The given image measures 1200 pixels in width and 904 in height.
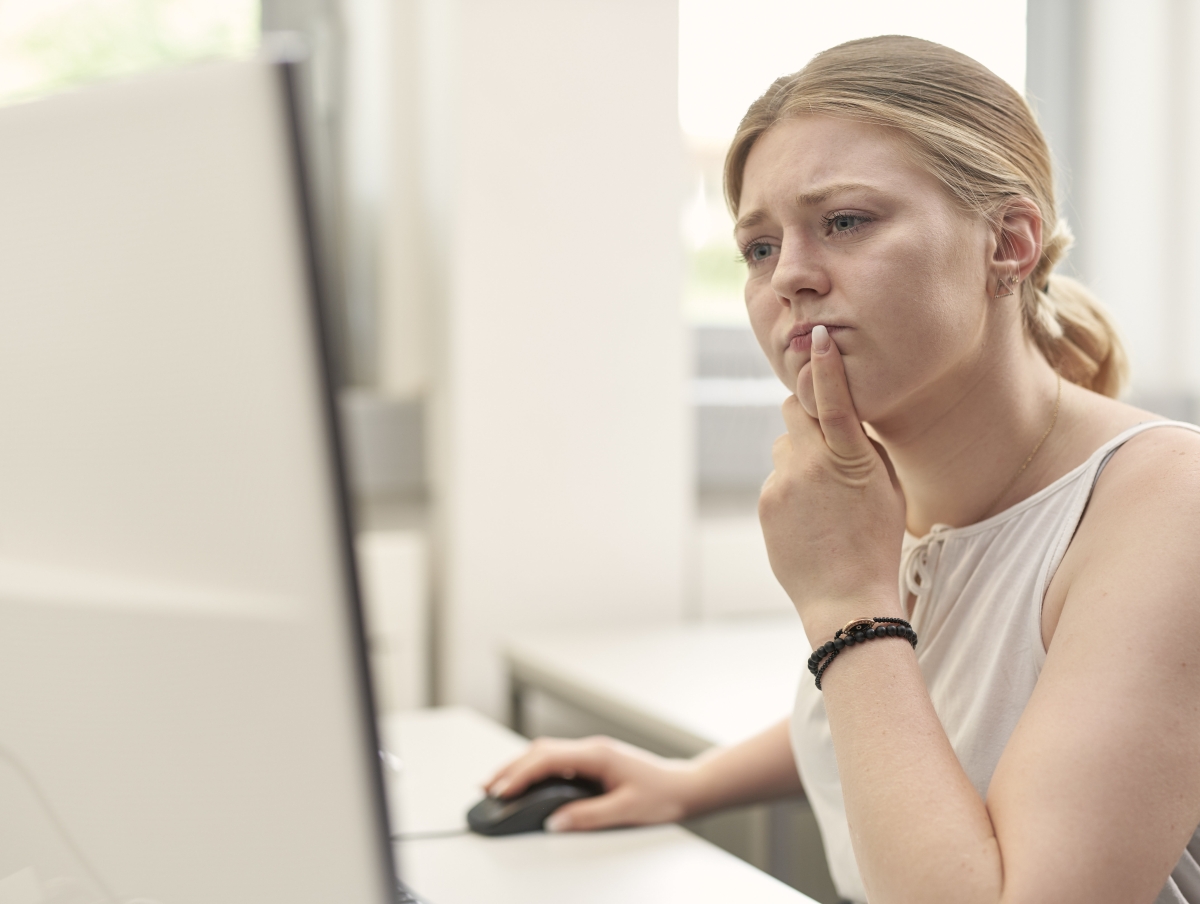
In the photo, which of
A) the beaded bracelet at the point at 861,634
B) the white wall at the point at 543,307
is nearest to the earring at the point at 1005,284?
the beaded bracelet at the point at 861,634

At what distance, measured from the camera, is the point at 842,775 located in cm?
69

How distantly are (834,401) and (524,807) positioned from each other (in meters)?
→ 0.49

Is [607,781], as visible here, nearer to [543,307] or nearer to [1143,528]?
[1143,528]

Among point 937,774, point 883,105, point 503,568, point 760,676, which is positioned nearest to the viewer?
point 937,774

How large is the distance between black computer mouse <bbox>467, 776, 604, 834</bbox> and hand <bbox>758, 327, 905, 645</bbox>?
1.22 ft

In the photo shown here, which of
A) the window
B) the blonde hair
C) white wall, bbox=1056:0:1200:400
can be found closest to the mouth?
the blonde hair

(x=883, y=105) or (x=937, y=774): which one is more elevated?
(x=883, y=105)

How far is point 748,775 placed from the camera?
41.8 inches

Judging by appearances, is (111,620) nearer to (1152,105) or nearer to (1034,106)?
(1034,106)

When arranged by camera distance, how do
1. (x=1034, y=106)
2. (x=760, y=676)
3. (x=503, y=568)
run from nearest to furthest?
(x=1034, y=106) → (x=760, y=676) → (x=503, y=568)

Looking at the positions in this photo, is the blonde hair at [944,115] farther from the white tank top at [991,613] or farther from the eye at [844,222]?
the white tank top at [991,613]

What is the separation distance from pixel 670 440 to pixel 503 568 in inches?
14.7

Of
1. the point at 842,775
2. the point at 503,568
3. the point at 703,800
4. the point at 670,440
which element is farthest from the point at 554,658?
the point at 842,775

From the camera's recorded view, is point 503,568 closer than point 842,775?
No
